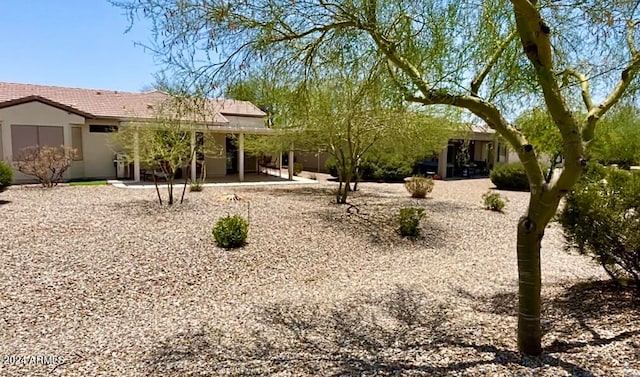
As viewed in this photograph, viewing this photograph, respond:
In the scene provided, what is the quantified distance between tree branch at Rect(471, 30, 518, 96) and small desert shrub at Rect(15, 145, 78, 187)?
54.8 ft

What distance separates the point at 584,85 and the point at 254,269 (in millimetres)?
5938

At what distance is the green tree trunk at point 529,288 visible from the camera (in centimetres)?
398

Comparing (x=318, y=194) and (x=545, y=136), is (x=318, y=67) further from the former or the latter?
(x=318, y=194)

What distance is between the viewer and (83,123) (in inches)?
758

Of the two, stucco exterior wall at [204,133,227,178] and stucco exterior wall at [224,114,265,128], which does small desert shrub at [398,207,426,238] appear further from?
stucco exterior wall at [224,114,265,128]

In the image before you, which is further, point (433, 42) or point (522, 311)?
point (433, 42)

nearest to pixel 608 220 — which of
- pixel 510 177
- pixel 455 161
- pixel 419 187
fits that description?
pixel 419 187

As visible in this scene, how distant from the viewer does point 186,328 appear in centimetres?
526

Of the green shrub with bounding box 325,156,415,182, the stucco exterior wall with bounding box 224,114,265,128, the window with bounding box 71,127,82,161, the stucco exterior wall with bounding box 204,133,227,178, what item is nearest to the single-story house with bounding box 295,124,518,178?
the green shrub with bounding box 325,156,415,182

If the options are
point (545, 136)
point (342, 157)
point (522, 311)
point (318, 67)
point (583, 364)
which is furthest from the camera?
point (342, 157)

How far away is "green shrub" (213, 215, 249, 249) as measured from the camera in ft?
28.7

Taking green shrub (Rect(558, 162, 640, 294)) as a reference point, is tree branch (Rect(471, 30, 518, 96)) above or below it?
above

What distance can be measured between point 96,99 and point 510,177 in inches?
896

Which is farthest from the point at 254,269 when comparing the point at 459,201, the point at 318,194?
the point at 459,201
